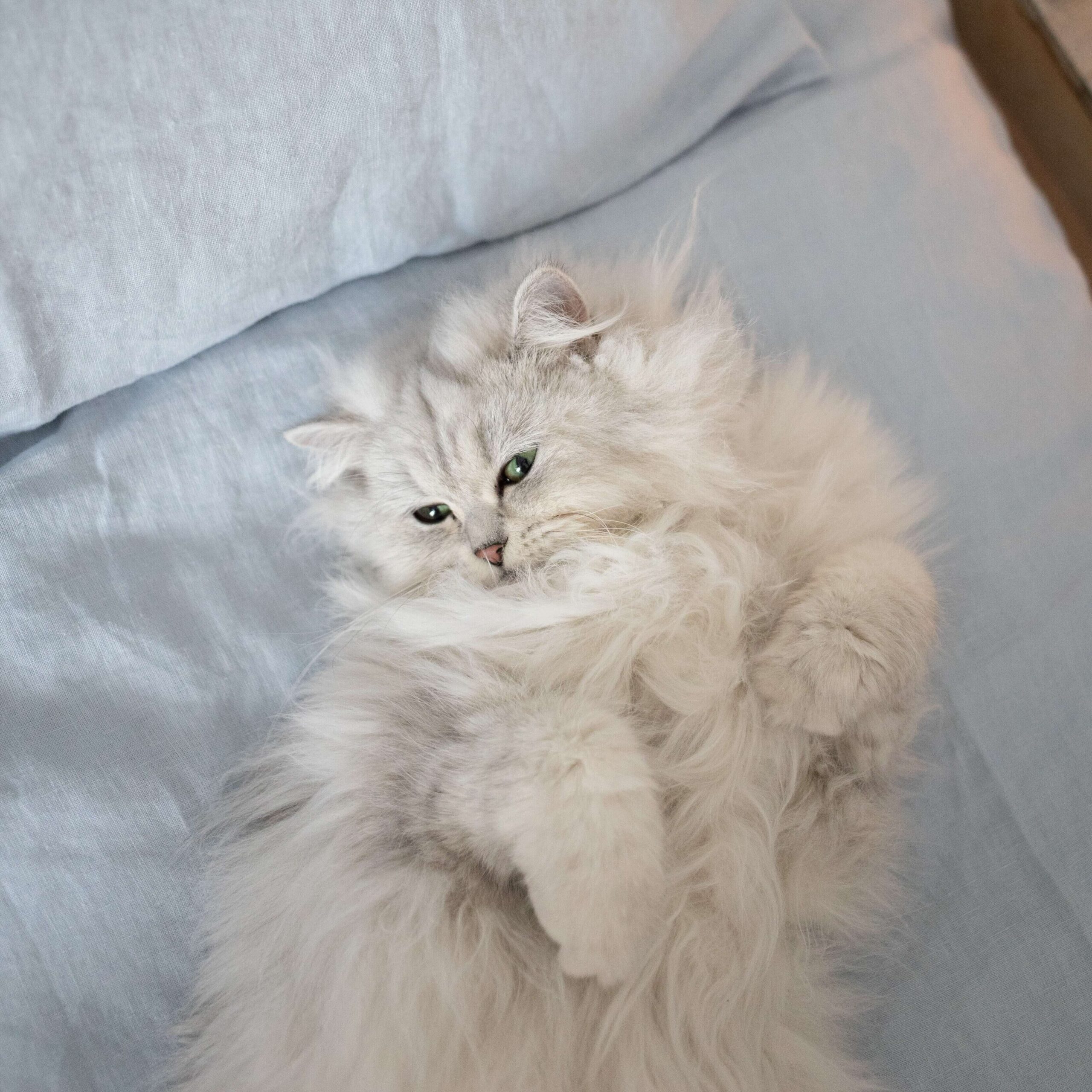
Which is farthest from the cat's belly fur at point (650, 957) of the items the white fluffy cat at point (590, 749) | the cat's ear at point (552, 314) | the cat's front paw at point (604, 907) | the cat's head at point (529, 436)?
the cat's ear at point (552, 314)

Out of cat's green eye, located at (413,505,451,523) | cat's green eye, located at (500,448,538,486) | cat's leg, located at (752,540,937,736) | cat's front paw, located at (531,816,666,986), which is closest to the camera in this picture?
cat's front paw, located at (531,816,666,986)

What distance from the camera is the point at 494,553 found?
1.33 metres

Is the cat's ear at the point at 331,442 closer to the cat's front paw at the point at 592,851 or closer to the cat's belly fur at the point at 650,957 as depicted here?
the cat's belly fur at the point at 650,957

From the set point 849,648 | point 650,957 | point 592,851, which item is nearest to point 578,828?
point 592,851

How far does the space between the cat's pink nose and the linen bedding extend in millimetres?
384

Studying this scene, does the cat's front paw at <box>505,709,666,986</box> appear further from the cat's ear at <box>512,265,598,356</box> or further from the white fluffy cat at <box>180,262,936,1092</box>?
the cat's ear at <box>512,265,598,356</box>

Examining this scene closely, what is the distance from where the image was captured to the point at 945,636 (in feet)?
4.61

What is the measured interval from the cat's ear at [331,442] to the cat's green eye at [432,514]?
175 millimetres

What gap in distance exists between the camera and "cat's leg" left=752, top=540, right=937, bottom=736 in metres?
1.10

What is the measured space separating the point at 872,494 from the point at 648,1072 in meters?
0.90

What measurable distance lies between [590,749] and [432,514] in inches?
22.5

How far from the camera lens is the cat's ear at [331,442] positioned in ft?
4.93

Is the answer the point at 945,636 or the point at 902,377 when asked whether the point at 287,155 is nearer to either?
the point at 902,377

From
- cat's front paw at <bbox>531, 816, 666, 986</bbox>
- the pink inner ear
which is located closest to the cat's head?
the pink inner ear
